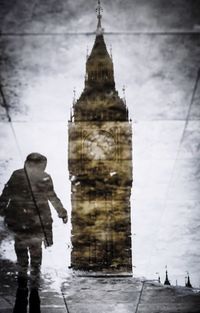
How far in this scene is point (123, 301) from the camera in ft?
15.1

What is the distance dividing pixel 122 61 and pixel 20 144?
1.91 m

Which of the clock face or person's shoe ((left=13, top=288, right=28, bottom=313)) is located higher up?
the clock face

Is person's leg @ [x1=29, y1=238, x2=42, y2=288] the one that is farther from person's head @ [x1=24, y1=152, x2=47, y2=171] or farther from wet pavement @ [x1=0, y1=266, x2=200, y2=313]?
person's head @ [x1=24, y1=152, x2=47, y2=171]

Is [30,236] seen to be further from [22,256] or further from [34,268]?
[34,268]

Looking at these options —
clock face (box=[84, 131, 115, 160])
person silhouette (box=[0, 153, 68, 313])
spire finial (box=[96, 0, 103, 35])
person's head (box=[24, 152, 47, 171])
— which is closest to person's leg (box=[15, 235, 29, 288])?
person silhouette (box=[0, 153, 68, 313])

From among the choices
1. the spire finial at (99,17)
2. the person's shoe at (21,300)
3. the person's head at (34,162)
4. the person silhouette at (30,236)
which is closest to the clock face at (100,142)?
the person's head at (34,162)

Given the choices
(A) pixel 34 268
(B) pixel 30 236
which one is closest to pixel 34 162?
(B) pixel 30 236

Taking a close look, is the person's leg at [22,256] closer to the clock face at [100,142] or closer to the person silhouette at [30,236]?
the person silhouette at [30,236]

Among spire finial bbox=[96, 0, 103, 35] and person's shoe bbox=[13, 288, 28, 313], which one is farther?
spire finial bbox=[96, 0, 103, 35]

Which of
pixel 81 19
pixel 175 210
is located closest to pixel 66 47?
pixel 81 19

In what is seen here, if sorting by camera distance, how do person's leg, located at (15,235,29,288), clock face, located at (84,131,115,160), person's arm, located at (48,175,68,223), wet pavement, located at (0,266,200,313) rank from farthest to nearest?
1. clock face, located at (84,131,115,160)
2. wet pavement, located at (0,266,200,313)
3. person's arm, located at (48,175,68,223)
4. person's leg, located at (15,235,29,288)

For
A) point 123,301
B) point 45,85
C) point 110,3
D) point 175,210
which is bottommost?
point 123,301

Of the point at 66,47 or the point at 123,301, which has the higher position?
the point at 66,47

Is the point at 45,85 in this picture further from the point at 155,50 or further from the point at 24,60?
the point at 155,50
